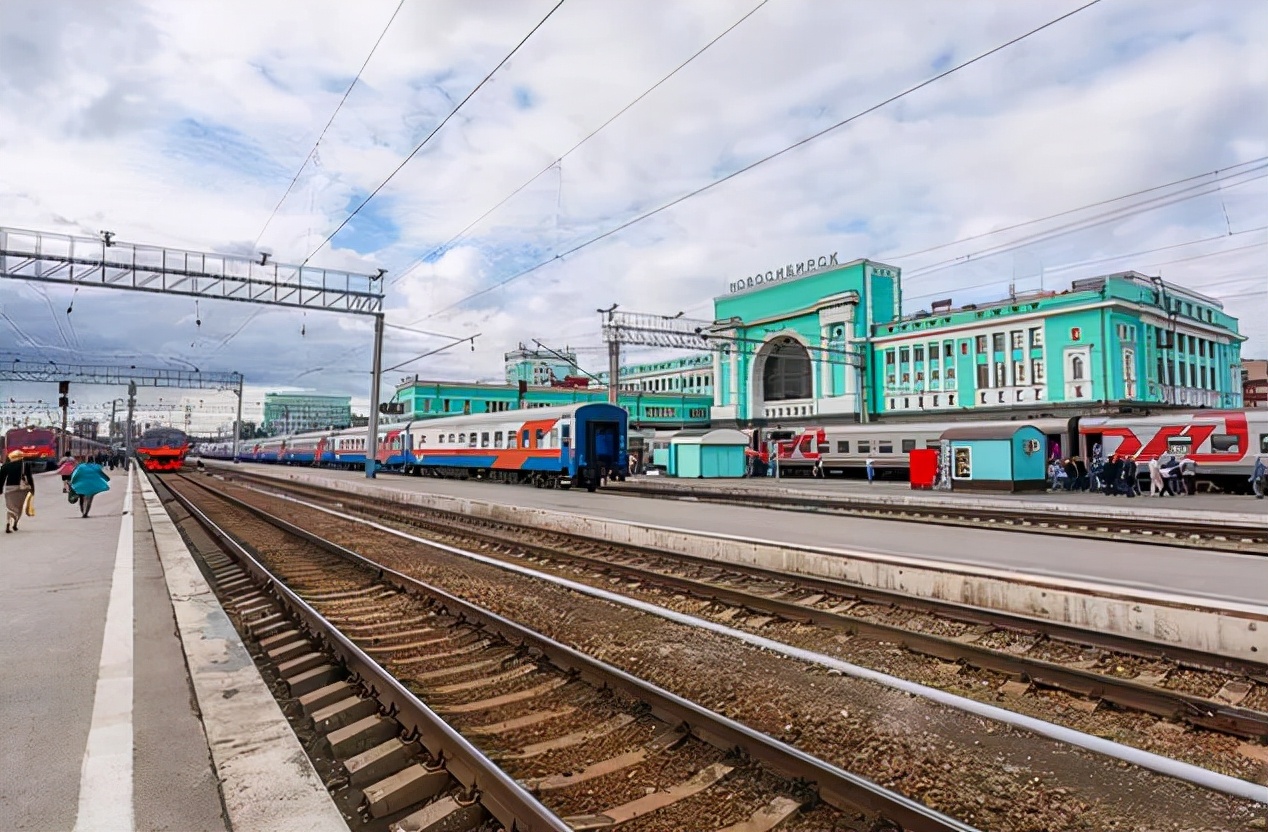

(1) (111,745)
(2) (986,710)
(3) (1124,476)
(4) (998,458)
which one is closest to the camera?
(1) (111,745)

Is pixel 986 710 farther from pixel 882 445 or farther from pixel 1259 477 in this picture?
pixel 882 445

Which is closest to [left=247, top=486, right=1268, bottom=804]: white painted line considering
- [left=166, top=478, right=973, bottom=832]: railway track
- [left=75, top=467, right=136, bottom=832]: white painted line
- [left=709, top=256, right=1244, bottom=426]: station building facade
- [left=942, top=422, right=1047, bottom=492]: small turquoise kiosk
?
[left=166, top=478, right=973, bottom=832]: railway track

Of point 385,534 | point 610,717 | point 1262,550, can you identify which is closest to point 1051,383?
point 1262,550

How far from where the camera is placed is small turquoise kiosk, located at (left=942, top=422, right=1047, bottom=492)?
79.4 feet

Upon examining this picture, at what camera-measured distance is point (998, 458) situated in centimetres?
2445

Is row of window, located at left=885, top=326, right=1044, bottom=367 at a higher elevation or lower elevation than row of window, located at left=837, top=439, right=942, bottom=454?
higher

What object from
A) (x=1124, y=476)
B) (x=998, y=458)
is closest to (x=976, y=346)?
(x=1124, y=476)

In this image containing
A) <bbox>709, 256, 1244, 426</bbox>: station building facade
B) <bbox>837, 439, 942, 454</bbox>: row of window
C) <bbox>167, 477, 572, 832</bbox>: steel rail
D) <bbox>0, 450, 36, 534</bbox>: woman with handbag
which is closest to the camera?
<bbox>167, 477, 572, 832</bbox>: steel rail

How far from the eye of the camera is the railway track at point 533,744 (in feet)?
11.8

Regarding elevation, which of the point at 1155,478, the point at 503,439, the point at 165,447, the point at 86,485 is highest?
the point at 503,439

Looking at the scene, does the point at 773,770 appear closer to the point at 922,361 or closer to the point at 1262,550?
the point at 1262,550

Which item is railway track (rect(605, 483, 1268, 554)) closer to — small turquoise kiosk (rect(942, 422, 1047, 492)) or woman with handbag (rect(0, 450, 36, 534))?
small turquoise kiosk (rect(942, 422, 1047, 492))

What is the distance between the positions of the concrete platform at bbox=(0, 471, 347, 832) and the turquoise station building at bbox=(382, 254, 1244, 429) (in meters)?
27.6

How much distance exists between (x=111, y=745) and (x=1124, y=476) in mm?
27885
